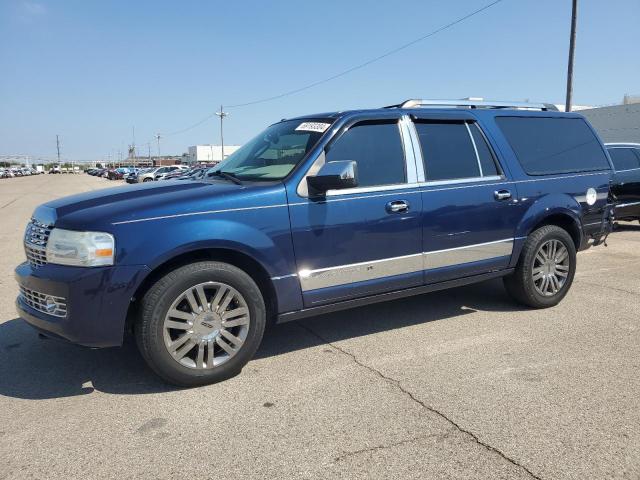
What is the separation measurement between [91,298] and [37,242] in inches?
26.5

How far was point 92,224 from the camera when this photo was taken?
323 cm

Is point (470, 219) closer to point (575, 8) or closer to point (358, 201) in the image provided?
point (358, 201)

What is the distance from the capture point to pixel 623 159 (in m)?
10.2

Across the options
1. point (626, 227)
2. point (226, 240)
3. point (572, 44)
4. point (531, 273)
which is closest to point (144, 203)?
→ point (226, 240)

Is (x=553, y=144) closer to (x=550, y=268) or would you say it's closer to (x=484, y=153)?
(x=484, y=153)

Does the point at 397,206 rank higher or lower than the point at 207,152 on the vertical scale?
lower

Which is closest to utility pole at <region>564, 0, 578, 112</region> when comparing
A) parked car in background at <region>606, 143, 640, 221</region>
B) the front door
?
parked car in background at <region>606, 143, 640, 221</region>

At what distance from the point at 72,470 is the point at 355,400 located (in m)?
1.64

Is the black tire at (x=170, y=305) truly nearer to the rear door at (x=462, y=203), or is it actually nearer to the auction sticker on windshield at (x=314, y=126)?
the auction sticker on windshield at (x=314, y=126)

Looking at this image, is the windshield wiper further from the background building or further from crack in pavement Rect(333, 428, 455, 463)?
the background building

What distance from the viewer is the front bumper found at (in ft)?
10.5

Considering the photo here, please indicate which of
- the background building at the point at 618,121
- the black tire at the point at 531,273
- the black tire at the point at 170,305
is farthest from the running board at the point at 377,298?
the background building at the point at 618,121

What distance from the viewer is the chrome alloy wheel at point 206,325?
342cm

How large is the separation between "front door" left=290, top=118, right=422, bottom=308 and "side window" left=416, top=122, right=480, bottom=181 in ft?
0.70
